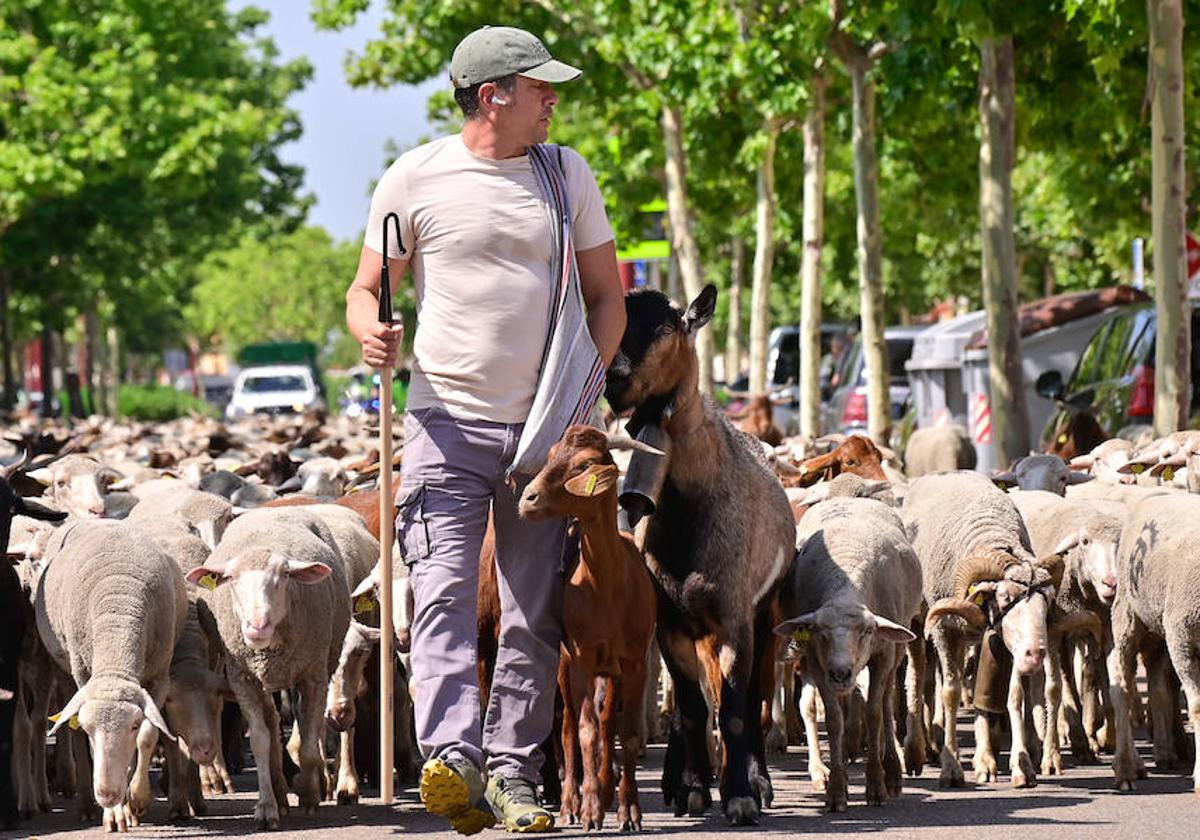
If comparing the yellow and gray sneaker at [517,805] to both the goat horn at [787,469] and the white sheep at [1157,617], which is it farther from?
the goat horn at [787,469]

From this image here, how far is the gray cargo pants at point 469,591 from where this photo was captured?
354 inches

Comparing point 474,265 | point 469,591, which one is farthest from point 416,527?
point 474,265

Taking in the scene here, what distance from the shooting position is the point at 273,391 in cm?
6444

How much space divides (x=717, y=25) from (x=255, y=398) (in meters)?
34.8

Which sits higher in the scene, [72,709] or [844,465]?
[844,465]

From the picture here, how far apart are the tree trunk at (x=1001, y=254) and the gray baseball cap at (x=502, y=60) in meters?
14.8

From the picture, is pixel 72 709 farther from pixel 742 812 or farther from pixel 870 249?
pixel 870 249

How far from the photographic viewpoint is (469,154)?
9.10 meters

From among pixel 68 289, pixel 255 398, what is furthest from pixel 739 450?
pixel 255 398

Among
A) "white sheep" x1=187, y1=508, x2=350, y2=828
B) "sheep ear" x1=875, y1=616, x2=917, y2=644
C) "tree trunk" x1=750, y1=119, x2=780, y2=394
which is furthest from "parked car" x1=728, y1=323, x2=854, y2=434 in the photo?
"sheep ear" x1=875, y1=616, x2=917, y2=644

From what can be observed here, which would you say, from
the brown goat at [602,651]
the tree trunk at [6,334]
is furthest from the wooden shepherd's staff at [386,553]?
the tree trunk at [6,334]

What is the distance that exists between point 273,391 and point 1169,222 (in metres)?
45.7

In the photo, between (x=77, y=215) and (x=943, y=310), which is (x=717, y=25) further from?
(x=943, y=310)

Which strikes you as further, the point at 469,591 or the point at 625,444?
the point at 625,444
